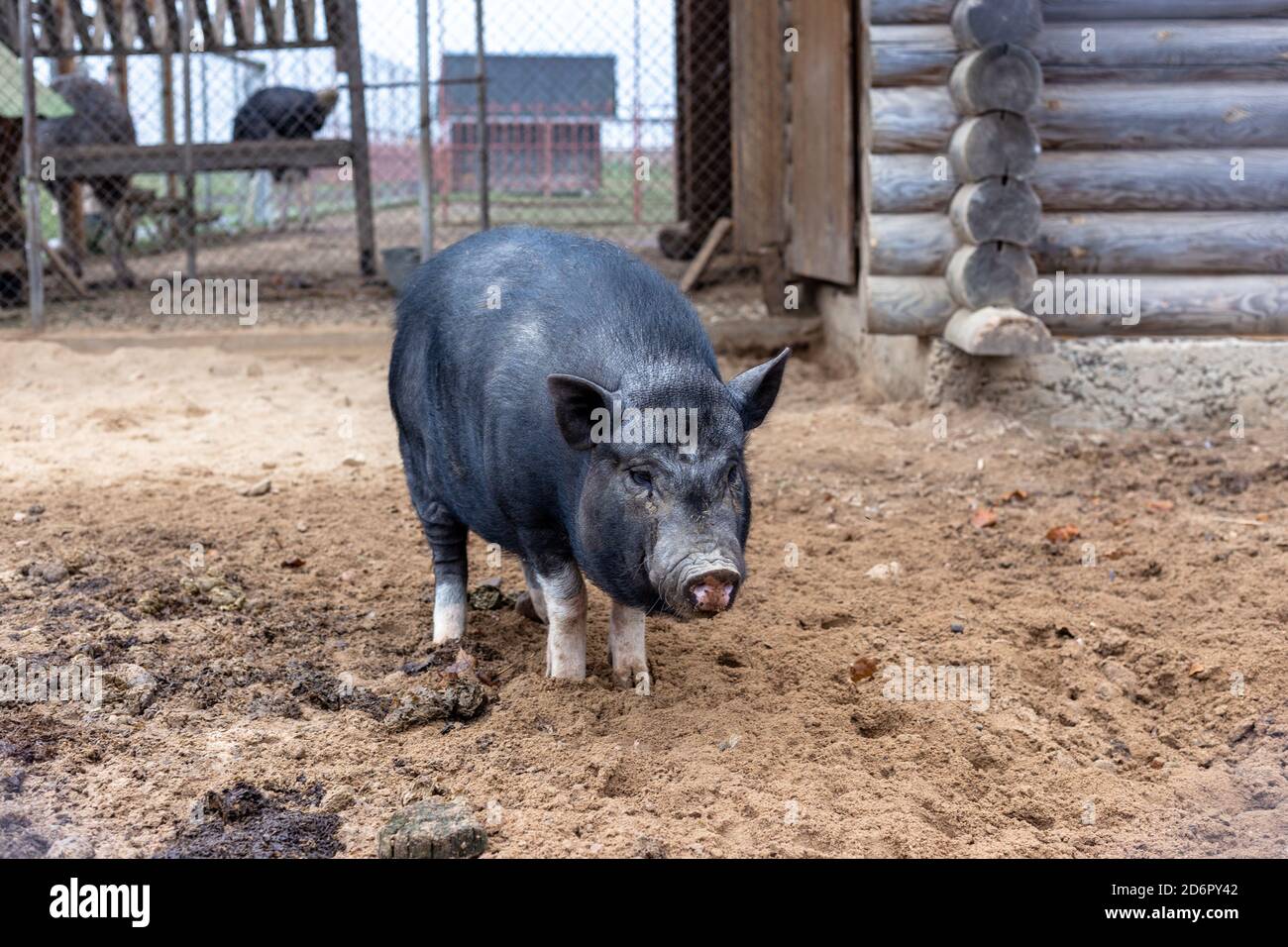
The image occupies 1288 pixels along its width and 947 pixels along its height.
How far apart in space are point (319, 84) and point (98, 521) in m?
8.92

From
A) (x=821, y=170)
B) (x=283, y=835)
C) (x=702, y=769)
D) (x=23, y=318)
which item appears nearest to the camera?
(x=283, y=835)

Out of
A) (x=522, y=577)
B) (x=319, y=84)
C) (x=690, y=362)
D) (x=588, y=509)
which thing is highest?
(x=319, y=84)

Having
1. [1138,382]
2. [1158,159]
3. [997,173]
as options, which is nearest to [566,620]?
[997,173]

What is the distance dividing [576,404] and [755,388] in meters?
0.51

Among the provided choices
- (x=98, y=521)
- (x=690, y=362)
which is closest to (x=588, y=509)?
(x=690, y=362)

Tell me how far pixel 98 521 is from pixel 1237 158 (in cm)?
596

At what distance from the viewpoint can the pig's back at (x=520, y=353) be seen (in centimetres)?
384

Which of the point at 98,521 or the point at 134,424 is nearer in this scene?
the point at 98,521

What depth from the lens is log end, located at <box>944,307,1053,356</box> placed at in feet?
22.5

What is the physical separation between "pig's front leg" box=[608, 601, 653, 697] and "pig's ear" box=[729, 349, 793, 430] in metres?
0.80

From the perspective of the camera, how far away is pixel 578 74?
24.2m

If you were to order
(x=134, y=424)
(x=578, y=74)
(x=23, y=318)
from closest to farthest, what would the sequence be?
(x=134, y=424)
(x=23, y=318)
(x=578, y=74)

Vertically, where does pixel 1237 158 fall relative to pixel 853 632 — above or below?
above

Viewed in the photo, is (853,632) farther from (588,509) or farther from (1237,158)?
(1237,158)
